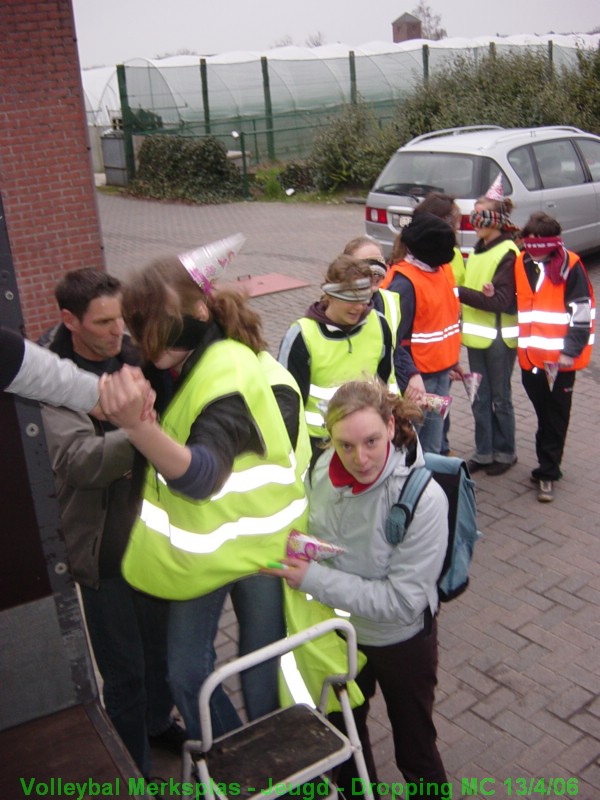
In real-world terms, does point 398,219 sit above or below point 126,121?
below

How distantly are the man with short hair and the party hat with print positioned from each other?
634 mm

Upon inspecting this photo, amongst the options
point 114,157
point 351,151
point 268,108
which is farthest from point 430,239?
point 268,108

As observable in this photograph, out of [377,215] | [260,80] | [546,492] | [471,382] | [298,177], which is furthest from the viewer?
[260,80]

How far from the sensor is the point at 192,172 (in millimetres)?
21406

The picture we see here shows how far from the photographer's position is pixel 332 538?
2.81m

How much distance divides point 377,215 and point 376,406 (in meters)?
8.24

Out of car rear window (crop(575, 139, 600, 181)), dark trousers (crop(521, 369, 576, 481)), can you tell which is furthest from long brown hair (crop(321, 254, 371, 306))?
car rear window (crop(575, 139, 600, 181))

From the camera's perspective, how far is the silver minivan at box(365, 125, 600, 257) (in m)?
10.0

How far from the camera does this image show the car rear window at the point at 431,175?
999cm

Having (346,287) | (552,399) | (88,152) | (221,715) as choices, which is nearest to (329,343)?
(346,287)

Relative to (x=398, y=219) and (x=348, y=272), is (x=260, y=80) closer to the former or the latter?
(x=398, y=219)

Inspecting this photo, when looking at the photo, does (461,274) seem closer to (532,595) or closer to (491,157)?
(532,595)

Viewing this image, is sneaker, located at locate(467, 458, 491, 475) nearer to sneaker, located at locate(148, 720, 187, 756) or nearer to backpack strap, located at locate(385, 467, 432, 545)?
sneaker, located at locate(148, 720, 187, 756)

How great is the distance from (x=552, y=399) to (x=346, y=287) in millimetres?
2169
